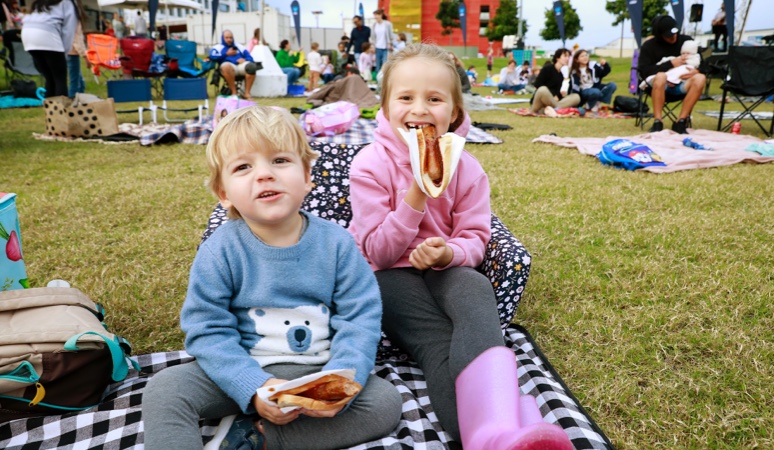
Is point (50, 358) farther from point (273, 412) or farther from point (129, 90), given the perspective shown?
point (129, 90)

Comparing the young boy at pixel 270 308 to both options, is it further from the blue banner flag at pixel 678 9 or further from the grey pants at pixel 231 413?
the blue banner flag at pixel 678 9

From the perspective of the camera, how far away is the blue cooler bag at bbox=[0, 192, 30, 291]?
2.02 metres

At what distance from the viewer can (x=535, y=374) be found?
196cm

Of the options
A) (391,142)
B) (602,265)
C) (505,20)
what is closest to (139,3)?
(391,142)

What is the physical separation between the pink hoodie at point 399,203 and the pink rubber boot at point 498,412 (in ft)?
1.58

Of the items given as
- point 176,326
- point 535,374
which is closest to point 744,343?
point 535,374

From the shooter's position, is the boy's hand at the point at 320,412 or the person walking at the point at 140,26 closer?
the boy's hand at the point at 320,412

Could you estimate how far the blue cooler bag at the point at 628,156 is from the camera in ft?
17.2

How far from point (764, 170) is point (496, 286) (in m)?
4.43

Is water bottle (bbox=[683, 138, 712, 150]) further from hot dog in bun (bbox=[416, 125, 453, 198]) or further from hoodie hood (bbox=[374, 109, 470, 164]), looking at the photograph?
hot dog in bun (bbox=[416, 125, 453, 198])

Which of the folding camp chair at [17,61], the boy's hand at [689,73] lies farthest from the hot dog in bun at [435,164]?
the folding camp chair at [17,61]

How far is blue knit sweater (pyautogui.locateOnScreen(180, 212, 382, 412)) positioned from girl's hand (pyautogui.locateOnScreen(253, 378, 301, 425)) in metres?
0.05

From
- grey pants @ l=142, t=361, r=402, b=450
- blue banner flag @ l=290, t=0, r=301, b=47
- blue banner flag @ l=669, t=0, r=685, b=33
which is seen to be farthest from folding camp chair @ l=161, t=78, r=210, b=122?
blue banner flag @ l=290, t=0, r=301, b=47

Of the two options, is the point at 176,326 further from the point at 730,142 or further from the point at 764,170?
the point at 730,142
